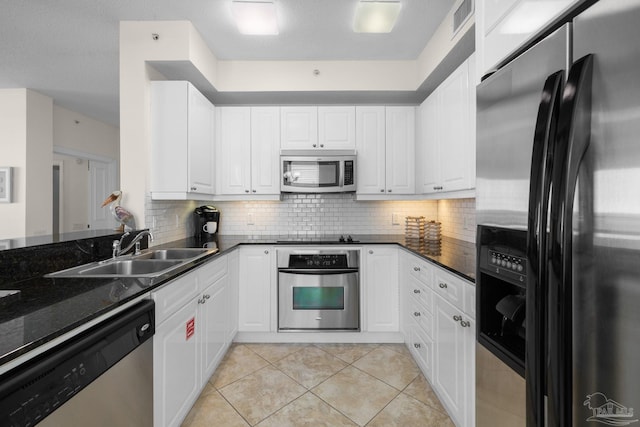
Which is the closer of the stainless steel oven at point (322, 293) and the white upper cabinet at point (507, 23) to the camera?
the white upper cabinet at point (507, 23)

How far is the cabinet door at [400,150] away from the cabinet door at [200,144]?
183 centimetres

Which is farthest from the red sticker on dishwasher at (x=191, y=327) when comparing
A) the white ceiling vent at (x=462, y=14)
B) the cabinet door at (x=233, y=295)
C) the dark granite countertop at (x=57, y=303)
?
the white ceiling vent at (x=462, y=14)

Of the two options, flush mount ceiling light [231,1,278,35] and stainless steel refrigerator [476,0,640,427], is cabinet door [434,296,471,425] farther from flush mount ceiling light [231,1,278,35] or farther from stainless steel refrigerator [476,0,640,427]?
flush mount ceiling light [231,1,278,35]

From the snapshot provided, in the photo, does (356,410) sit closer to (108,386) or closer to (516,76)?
(108,386)

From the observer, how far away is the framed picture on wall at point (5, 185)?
4027mm

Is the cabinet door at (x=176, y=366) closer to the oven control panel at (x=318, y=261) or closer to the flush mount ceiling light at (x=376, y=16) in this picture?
the oven control panel at (x=318, y=261)

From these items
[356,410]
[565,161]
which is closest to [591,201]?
[565,161]

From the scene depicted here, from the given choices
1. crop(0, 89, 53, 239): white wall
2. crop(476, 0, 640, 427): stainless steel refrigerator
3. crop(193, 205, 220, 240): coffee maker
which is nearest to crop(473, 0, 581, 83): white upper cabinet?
crop(476, 0, 640, 427): stainless steel refrigerator

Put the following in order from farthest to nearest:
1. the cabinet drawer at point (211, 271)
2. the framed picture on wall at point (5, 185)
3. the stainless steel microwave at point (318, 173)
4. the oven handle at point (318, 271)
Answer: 1. the framed picture on wall at point (5, 185)
2. the stainless steel microwave at point (318, 173)
3. the oven handle at point (318, 271)
4. the cabinet drawer at point (211, 271)

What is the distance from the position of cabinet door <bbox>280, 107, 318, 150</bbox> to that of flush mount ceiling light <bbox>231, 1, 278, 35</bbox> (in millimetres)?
845

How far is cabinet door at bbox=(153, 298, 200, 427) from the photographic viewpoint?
57.3 inches

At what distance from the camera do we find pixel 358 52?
293 centimetres

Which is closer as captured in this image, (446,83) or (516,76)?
(516,76)

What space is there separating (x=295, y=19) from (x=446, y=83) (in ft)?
4.29
